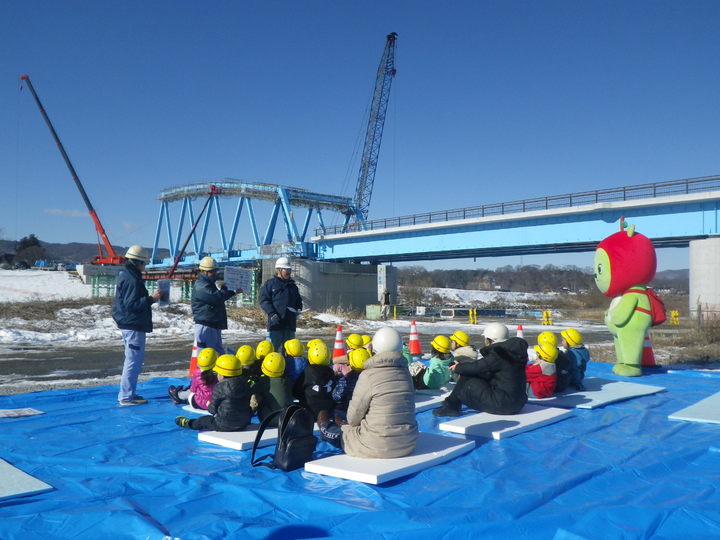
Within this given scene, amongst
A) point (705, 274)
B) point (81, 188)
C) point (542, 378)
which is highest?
point (81, 188)

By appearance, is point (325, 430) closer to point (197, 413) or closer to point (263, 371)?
point (263, 371)

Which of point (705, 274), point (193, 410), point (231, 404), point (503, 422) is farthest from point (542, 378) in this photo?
point (705, 274)

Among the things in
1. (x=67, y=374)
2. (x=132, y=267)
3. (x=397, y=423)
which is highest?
(x=132, y=267)

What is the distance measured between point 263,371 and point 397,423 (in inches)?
71.4

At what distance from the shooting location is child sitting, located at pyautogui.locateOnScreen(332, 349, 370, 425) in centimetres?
579

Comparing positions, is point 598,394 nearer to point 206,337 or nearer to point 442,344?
point 442,344

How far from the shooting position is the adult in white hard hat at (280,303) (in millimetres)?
8148

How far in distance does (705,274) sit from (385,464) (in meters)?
21.0

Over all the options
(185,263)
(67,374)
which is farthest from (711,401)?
(185,263)

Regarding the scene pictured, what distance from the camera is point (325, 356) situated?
564 centimetres

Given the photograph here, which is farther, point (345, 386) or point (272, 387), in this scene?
point (345, 386)

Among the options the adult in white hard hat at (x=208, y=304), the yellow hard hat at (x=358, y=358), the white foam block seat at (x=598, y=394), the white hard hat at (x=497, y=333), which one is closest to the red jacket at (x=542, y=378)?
the white foam block seat at (x=598, y=394)

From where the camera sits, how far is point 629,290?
977 cm

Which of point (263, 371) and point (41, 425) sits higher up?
point (263, 371)
